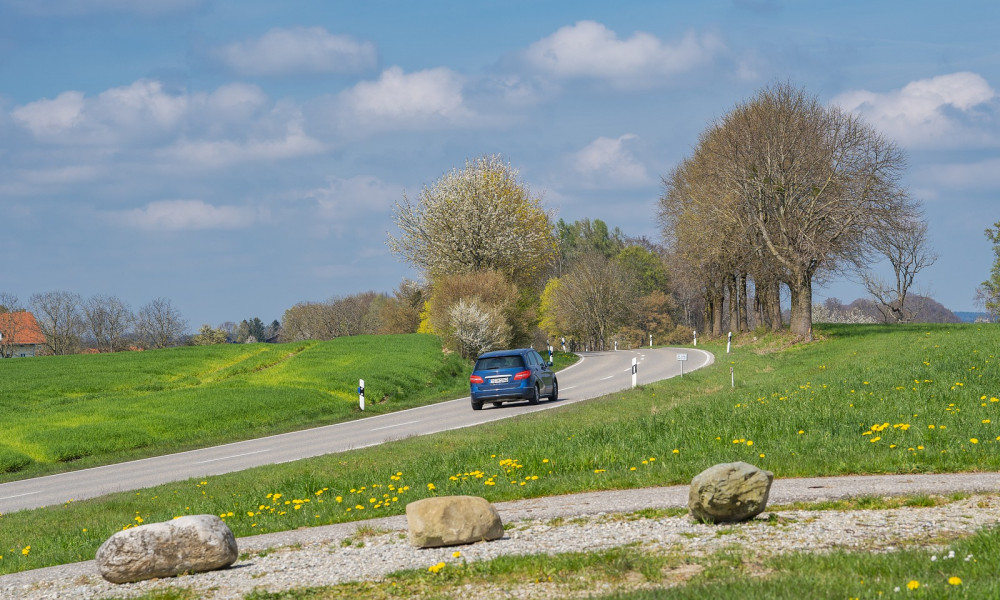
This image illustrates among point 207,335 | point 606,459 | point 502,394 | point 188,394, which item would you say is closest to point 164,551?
point 606,459

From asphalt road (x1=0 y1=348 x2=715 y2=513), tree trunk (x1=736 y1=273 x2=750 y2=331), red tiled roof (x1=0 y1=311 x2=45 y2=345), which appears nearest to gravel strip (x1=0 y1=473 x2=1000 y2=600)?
asphalt road (x1=0 y1=348 x2=715 y2=513)

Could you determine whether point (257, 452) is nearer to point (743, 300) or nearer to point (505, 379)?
point (505, 379)

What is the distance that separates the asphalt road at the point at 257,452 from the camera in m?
16.8

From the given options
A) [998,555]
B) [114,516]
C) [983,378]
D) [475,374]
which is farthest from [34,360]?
[998,555]

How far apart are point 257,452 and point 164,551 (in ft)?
42.0

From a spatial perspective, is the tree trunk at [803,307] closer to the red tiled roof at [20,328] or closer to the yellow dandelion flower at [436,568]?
the yellow dandelion flower at [436,568]

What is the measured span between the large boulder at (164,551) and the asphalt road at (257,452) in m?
8.39

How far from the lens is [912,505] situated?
837cm

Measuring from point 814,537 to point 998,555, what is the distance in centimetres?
147

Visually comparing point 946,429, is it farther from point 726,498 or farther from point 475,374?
point 475,374

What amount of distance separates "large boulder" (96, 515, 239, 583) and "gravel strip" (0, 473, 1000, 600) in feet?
0.37

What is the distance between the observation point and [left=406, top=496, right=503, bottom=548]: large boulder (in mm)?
8047

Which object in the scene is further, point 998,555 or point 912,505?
point 912,505

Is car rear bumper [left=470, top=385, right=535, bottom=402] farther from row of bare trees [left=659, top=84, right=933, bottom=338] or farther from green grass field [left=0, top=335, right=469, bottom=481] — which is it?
row of bare trees [left=659, top=84, right=933, bottom=338]
